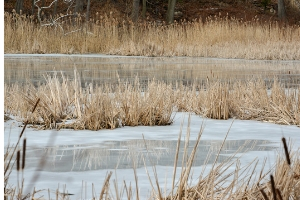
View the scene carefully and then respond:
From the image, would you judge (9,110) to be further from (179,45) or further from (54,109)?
(179,45)

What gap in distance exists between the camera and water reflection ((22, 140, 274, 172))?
3.14 m

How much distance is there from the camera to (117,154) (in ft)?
11.5

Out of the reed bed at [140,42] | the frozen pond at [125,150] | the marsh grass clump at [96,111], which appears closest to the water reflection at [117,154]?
the frozen pond at [125,150]

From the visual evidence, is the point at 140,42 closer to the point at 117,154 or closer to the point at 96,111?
the point at 96,111

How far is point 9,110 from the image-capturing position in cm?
522

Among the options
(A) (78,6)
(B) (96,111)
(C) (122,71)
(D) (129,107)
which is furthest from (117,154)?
(A) (78,6)

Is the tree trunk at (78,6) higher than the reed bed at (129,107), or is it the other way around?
the tree trunk at (78,6)

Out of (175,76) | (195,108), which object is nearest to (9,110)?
(195,108)

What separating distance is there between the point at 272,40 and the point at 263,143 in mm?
16125

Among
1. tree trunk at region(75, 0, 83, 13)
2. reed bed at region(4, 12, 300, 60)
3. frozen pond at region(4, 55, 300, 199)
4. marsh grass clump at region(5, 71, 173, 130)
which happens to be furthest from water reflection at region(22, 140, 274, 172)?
tree trunk at region(75, 0, 83, 13)

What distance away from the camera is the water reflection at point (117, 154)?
123 inches

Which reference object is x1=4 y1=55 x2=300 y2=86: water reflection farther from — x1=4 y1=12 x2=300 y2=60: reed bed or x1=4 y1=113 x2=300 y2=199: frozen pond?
x1=4 y1=113 x2=300 y2=199: frozen pond

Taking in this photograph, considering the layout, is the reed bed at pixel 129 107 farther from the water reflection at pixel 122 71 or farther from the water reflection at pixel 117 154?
the water reflection at pixel 122 71

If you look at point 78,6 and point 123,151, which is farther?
point 78,6
